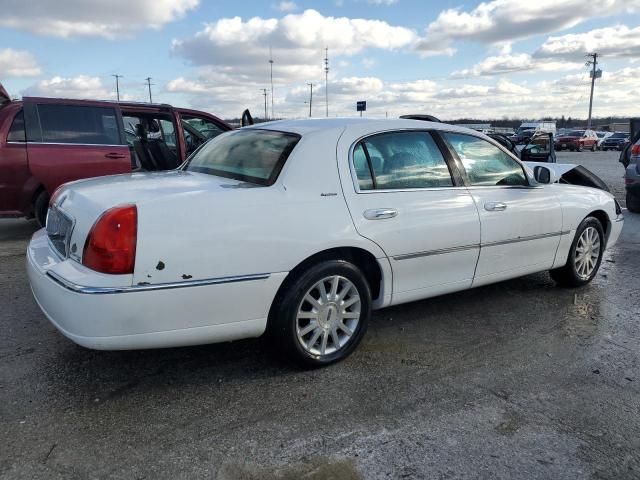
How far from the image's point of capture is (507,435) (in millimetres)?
2719

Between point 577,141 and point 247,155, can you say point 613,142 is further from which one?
point 247,155

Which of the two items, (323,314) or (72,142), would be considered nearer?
(323,314)

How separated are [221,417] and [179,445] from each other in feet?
1.00

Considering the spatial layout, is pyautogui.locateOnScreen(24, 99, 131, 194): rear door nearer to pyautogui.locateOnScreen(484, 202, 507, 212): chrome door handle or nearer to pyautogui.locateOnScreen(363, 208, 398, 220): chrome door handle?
pyautogui.locateOnScreen(363, 208, 398, 220): chrome door handle

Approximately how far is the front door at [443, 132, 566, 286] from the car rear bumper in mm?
1776

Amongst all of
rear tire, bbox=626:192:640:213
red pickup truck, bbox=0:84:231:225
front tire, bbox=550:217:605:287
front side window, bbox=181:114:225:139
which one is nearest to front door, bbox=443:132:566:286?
front tire, bbox=550:217:605:287

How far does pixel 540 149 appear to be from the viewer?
30.8 feet

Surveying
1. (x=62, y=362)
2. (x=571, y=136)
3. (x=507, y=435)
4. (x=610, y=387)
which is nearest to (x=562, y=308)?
(x=610, y=387)

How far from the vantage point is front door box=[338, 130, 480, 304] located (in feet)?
11.4

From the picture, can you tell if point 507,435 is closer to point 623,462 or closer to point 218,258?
point 623,462

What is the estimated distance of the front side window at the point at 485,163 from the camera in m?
4.11

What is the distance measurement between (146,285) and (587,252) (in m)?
4.07

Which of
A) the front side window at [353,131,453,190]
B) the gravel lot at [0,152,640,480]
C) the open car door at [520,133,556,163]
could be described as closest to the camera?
the gravel lot at [0,152,640,480]

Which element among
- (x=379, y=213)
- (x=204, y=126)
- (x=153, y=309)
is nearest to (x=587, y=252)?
(x=379, y=213)
